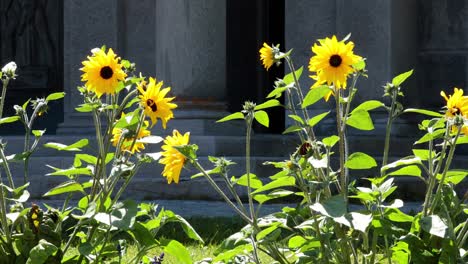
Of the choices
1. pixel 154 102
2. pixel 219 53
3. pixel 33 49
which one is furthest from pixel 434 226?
pixel 33 49

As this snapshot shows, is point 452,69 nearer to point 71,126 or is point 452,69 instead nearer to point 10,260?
point 71,126

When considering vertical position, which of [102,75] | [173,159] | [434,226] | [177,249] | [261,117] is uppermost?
[102,75]

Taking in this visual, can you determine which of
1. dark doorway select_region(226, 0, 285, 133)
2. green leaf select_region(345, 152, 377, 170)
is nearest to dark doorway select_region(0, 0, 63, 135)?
dark doorway select_region(226, 0, 285, 133)

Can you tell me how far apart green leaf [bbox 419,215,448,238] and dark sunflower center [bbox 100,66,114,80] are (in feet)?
3.69

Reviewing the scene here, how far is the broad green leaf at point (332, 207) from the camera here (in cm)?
315

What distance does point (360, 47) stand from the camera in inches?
456

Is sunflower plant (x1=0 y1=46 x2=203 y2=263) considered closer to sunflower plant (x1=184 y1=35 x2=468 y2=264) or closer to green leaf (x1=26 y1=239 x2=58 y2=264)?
green leaf (x1=26 y1=239 x2=58 y2=264)

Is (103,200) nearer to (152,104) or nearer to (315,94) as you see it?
(152,104)

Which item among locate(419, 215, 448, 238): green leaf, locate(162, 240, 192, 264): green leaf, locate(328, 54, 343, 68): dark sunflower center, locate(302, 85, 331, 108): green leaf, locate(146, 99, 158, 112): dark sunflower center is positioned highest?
locate(328, 54, 343, 68): dark sunflower center

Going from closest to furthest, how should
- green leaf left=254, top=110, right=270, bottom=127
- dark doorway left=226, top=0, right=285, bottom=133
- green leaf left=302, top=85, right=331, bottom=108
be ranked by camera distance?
green leaf left=302, top=85, right=331, bottom=108 → green leaf left=254, top=110, right=270, bottom=127 → dark doorway left=226, top=0, right=285, bottom=133

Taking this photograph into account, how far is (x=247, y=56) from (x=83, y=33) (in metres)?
2.94

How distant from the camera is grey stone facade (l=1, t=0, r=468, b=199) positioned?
36.6ft

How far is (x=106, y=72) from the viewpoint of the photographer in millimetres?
3500

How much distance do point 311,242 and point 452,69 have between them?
9.52 meters
